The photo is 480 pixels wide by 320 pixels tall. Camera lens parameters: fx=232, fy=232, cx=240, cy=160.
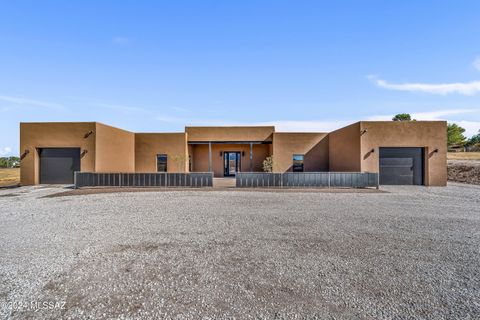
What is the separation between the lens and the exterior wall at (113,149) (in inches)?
562

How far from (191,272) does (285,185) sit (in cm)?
961

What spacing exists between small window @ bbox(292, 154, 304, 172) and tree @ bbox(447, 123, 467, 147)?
145ft

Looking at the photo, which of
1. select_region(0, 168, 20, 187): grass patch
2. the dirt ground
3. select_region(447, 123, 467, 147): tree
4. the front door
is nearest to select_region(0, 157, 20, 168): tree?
select_region(0, 168, 20, 187): grass patch

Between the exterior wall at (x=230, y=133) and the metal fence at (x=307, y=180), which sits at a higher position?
the exterior wall at (x=230, y=133)

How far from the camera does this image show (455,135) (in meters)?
45.8

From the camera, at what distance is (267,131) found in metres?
19.3

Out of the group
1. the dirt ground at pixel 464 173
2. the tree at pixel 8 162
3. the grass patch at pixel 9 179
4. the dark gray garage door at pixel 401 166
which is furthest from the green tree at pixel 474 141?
the tree at pixel 8 162

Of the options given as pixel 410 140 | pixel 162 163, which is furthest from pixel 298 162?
Result: pixel 162 163

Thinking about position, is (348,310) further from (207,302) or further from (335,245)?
(335,245)

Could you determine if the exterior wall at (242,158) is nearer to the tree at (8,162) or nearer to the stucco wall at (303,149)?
the stucco wall at (303,149)

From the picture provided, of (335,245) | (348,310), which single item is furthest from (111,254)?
(335,245)

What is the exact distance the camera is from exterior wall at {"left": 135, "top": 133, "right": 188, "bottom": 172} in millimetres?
18531

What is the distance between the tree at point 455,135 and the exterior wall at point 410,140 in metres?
41.8

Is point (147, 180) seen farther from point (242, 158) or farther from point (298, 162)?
point (298, 162)
